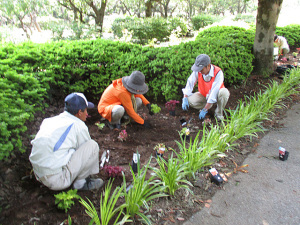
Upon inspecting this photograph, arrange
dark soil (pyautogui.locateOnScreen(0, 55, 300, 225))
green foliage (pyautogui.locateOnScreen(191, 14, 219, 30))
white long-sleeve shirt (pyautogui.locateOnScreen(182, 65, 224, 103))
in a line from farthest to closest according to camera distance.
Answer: green foliage (pyautogui.locateOnScreen(191, 14, 219, 30)) < white long-sleeve shirt (pyautogui.locateOnScreen(182, 65, 224, 103)) < dark soil (pyautogui.locateOnScreen(0, 55, 300, 225))

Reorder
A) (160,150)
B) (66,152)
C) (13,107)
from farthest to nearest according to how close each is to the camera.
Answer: (160,150), (13,107), (66,152)

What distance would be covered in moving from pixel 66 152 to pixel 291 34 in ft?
35.0

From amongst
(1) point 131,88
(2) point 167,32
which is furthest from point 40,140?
(2) point 167,32

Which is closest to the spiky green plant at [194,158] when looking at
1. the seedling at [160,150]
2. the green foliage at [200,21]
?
the seedling at [160,150]

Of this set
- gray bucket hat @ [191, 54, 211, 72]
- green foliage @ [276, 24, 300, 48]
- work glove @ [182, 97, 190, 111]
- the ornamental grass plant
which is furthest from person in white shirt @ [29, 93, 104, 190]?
green foliage @ [276, 24, 300, 48]

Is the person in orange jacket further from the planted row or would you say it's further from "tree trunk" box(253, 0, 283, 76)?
"tree trunk" box(253, 0, 283, 76)

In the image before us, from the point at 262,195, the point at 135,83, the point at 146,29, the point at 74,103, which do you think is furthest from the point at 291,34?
the point at 74,103

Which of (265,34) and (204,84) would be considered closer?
(204,84)

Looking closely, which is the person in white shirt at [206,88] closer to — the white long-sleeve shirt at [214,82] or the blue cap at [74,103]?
the white long-sleeve shirt at [214,82]

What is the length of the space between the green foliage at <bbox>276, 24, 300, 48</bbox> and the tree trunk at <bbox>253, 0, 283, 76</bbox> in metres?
3.90

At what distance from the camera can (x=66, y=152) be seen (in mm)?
2215

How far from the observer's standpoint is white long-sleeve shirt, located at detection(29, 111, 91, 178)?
2025 millimetres

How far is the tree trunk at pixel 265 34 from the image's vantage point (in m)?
5.61

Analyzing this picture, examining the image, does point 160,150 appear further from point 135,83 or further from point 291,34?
point 291,34
